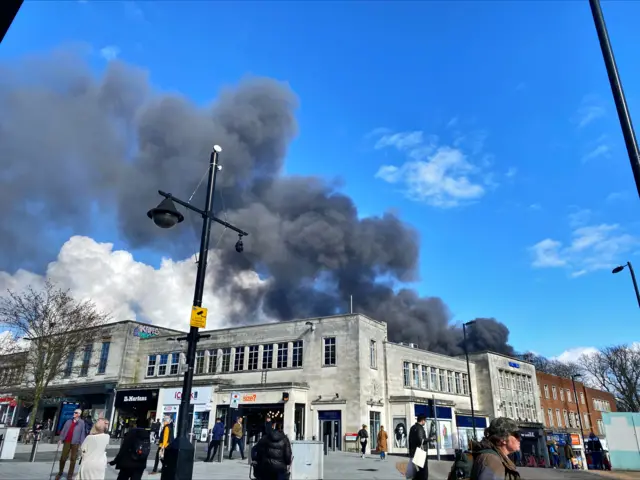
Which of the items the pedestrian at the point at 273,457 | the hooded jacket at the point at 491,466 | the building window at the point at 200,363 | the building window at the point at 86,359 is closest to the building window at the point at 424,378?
the building window at the point at 200,363

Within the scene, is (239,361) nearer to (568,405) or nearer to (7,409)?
(7,409)

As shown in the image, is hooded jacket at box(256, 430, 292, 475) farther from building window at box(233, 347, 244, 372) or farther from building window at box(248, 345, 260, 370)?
building window at box(233, 347, 244, 372)

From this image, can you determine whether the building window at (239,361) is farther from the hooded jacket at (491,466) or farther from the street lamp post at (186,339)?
the hooded jacket at (491,466)

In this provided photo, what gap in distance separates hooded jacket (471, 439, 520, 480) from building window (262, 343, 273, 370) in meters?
33.7

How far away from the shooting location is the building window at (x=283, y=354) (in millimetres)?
35906

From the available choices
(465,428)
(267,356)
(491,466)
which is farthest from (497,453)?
(465,428)

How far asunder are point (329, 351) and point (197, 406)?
10606 mm

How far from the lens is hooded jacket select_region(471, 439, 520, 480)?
3723 mm

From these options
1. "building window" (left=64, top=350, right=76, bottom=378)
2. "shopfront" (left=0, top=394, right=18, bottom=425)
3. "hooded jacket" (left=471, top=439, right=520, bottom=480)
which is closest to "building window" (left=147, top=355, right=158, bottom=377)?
"building window" (left=64, top=350, right=76, bottom=378)

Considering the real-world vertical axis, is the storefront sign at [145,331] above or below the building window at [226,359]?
above

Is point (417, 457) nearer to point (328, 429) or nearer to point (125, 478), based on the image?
point (125, 478)

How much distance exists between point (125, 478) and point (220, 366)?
104 ft

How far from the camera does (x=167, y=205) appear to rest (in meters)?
8.68

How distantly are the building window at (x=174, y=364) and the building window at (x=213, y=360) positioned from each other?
312 cm
